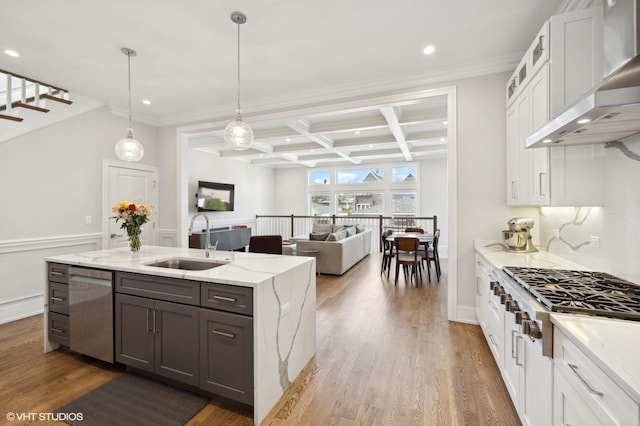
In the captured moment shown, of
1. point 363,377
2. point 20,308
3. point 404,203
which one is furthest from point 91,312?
point 404,203

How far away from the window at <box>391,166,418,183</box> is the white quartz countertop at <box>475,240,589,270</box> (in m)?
6.16

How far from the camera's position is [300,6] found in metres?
2.29

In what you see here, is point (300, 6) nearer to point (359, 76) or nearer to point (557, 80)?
point (359, 76)

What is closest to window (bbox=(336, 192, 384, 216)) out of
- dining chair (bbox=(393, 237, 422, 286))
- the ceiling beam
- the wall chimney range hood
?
the ceiling beam

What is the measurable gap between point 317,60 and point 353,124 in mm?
2061

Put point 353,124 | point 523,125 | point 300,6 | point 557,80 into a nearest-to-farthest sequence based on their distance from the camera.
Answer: point 557,80 < point 300,6 < point 523,125 < point 353,124

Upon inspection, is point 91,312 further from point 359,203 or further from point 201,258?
point 359,203

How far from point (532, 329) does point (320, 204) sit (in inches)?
352

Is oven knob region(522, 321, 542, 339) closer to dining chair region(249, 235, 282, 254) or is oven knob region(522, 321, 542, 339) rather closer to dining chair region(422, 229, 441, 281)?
dining chair region(249, 235, 282, 254)

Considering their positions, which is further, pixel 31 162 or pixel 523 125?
pixel 31 162

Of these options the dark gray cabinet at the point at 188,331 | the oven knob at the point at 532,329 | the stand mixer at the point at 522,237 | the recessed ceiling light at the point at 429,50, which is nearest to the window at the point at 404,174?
the recessed ceiling light at the point at 429,50

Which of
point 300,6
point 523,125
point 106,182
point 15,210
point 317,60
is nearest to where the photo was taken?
point 300,6

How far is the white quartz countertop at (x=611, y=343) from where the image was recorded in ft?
2.50

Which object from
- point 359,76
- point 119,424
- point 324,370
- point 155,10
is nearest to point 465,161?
point 359,76
